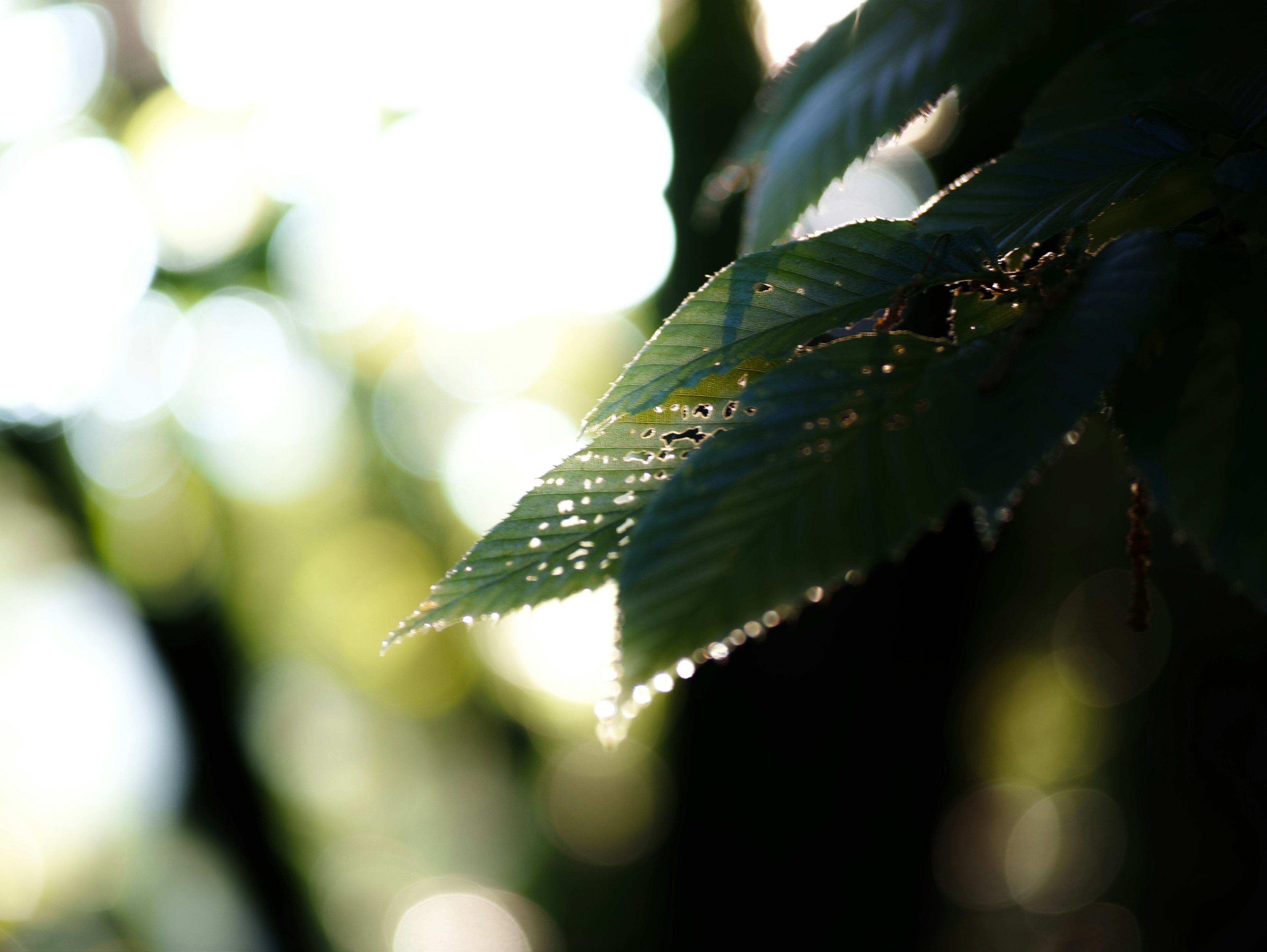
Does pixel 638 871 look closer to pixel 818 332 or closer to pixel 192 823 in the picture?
pixel 192 823

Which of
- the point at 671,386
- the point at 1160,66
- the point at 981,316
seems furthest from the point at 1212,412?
the point at 1160,66

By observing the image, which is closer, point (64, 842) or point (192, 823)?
point (192, 823)

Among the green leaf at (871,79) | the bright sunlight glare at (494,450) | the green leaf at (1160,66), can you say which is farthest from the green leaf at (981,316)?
the bright sunlight glare at (494,450)

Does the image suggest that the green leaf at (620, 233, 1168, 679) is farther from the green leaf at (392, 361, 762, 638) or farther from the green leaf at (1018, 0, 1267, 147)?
the green leaf at (1018, 0, 1267, 147)

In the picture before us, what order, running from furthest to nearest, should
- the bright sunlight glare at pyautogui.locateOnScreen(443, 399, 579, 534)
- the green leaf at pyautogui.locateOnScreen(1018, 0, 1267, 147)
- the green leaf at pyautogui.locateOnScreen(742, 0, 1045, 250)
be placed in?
the bright sunlight glare at pyautogui.locateOnScreen(443, 399, 579, 534)
the green leaf at pyautogui.locateOnScreen(742, 0, 1045, 250)
the green leaf at pyautogui.locateOnScreen(1018, 0, 1267, 147)

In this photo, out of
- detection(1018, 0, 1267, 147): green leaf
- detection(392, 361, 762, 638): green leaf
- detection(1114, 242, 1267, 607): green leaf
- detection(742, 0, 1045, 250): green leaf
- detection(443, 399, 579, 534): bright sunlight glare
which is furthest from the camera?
detection(443, 399, 579, 534): bright sunlight glare

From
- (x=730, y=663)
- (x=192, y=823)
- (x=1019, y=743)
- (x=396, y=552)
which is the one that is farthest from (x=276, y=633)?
(x=1019, y=743)

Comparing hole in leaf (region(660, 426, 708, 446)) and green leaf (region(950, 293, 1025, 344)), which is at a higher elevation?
green leaf (region(950, 293, 1025, 344))

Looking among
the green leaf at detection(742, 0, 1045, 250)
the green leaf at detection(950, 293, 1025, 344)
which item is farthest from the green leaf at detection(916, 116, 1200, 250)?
the green leaf at detection(742, 0, 1045, 250)
